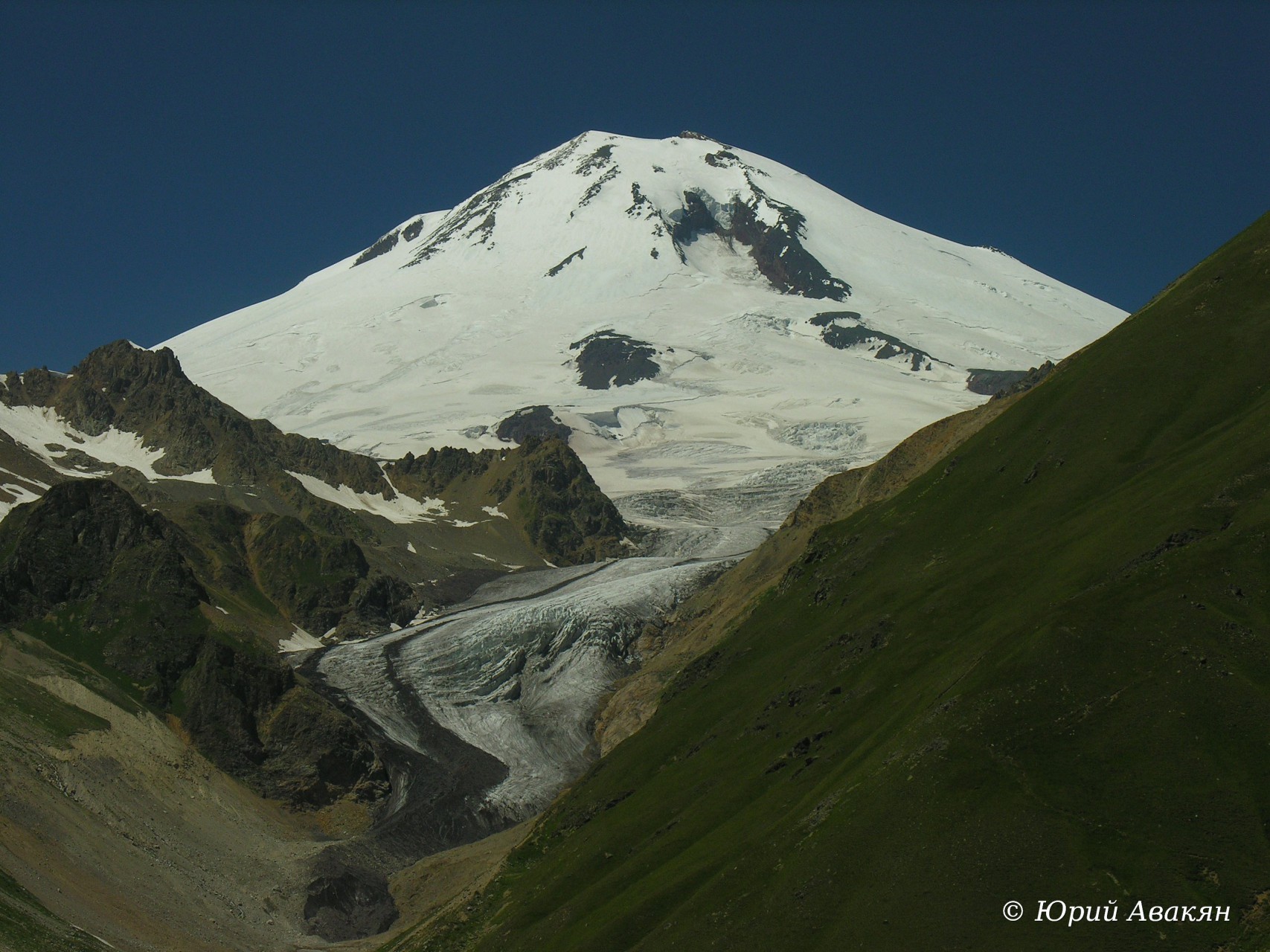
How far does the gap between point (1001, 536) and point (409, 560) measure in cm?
14016

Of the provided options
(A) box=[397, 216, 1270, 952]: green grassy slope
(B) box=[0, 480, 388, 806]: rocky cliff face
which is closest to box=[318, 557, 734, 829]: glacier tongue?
(B) box=[0, 480, 388, 806]: rocky cliff face

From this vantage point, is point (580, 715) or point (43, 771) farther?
point (580, 715)

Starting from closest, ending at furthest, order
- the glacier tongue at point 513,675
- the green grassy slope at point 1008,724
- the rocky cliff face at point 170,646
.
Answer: the green grassy slope at point 1008,724
the rocky cliff face at point 170,646
the glacier tongue at point 513,675

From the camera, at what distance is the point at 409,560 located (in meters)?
196

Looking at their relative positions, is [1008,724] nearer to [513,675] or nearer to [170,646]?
[170,646]

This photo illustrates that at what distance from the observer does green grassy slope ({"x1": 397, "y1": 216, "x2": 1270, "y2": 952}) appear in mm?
37312

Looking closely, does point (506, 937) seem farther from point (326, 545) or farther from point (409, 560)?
point (409, 560)

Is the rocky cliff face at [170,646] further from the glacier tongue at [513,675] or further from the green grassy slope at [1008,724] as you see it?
the green grassy slope at [1008,724]

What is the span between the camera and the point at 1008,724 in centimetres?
4200

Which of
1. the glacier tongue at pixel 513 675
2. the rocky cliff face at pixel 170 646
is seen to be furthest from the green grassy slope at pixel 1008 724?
the rocky cliff face at pixel 170 646

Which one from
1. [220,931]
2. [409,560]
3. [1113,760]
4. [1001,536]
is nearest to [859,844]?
[1113,760]

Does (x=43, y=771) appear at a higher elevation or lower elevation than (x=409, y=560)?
lower

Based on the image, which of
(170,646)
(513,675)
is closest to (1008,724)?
(170,646)

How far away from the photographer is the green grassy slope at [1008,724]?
37.3 meters
